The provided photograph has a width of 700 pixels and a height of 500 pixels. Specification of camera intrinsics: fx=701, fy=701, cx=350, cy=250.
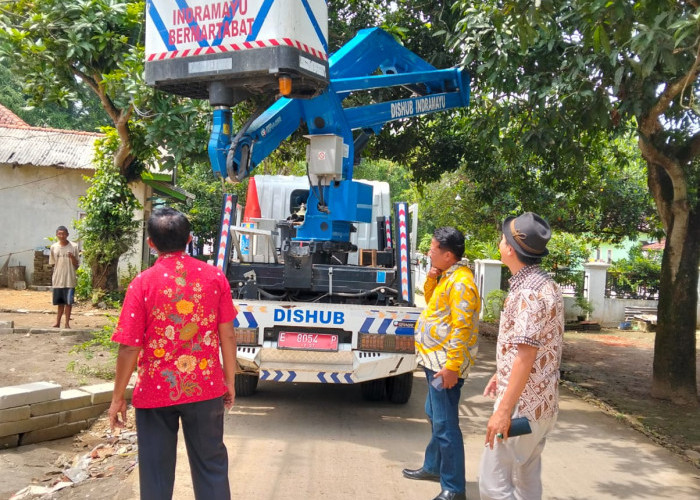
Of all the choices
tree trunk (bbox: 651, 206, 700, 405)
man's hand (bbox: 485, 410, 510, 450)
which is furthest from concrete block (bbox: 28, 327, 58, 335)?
man's hand (bbox: 485, 410, 510, 450)

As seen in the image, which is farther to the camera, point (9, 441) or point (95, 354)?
point (95, 354)

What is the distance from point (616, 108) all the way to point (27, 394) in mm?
6142

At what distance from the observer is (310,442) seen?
574cm

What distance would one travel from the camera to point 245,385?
23.5 feet

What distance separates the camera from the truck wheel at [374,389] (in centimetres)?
718

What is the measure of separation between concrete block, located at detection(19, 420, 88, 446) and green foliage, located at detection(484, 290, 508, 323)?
12.0 metres

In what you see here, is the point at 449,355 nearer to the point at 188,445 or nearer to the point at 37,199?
the point at 188,445

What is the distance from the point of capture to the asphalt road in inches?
185

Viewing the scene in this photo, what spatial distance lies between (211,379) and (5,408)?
2766 mm

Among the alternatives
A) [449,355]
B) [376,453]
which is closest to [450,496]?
[449,355]

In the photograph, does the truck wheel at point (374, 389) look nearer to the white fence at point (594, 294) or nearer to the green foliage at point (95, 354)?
the green foliage at point (95, 354)

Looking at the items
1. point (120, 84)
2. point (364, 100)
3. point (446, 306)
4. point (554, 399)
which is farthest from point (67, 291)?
point (554, 399)

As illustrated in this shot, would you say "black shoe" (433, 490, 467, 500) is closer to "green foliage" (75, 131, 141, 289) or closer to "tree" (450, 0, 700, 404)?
"tree" (450, 0, 700, 404)

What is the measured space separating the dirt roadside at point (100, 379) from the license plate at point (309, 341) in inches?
60.6
